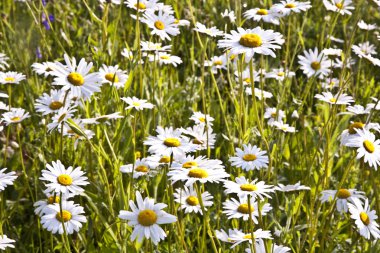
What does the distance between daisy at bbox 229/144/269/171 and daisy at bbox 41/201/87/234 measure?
45 centimetres

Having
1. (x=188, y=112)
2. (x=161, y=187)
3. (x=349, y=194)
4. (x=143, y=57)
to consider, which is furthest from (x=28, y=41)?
(x=349, y=194)

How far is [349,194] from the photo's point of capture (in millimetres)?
1805

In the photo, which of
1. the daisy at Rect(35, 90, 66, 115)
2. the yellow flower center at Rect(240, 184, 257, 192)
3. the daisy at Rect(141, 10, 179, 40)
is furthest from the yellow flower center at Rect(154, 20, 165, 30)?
the yellow flower center at Rect(240, 184, 257, 192)

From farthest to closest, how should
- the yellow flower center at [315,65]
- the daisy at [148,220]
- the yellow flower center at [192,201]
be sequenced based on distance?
the yellow flower center at [315,65] → the yellow flower center at [192,201] → the daisy at [148,220]

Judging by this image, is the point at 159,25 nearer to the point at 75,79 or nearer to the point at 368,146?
the point at 75,79

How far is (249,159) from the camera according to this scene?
169 centimetres

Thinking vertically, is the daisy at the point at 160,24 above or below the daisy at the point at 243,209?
above

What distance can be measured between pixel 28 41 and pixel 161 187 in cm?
116

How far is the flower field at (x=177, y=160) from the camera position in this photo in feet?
5.00

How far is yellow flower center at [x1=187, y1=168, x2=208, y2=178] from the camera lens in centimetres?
140

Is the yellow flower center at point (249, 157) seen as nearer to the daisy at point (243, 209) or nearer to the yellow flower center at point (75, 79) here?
the daisy at point (243, 209)

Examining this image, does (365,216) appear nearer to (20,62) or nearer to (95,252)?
(95,252)

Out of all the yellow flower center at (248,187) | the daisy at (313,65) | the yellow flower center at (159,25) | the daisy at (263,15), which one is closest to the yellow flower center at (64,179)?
the yellow flower center at (248,187)

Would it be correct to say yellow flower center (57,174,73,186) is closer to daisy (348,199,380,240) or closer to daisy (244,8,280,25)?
daisy (348,199,380,240)
